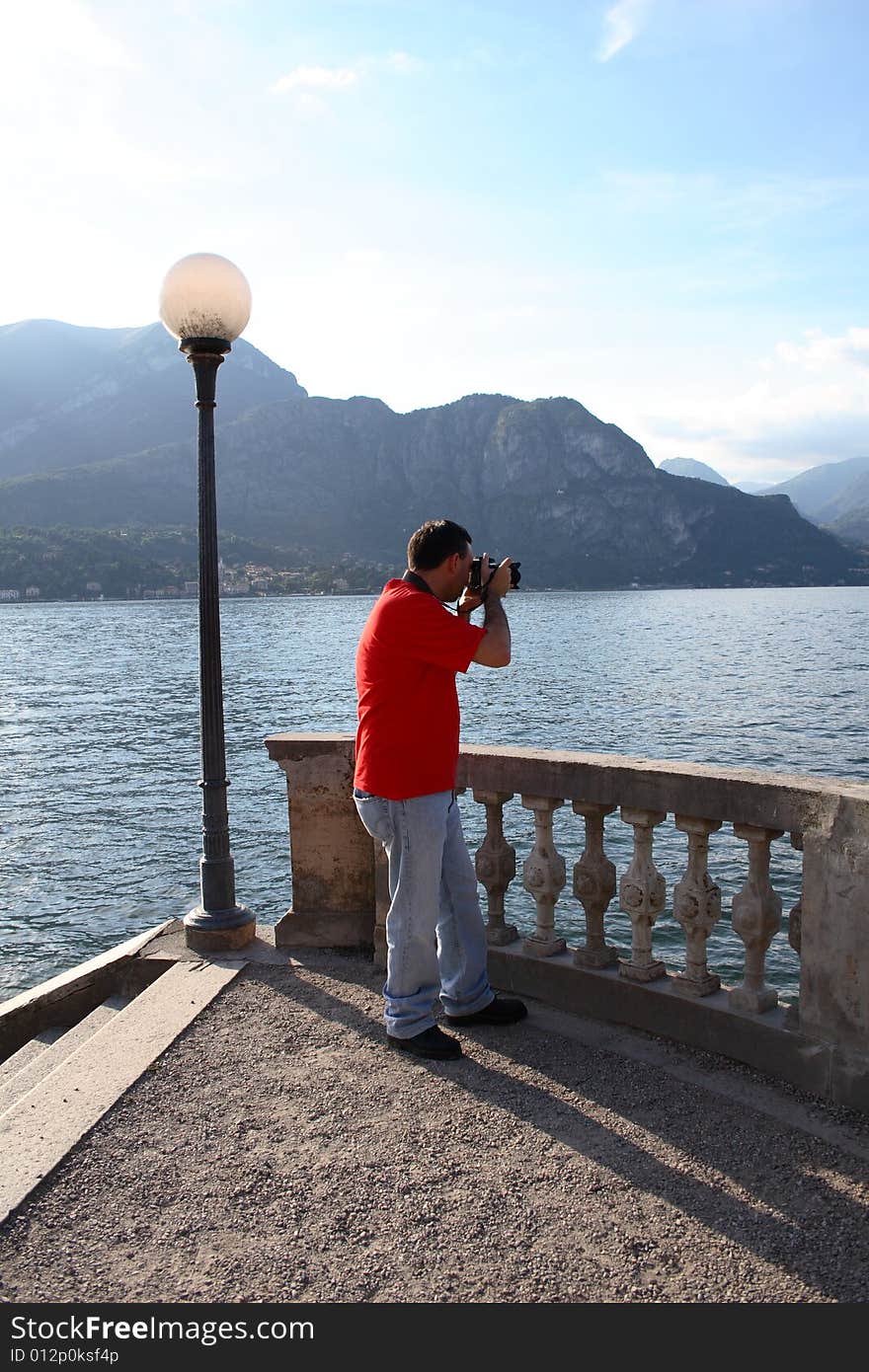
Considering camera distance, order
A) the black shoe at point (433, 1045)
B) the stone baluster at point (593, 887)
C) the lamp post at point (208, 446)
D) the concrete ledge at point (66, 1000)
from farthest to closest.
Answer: the concrete ledge at point (66, 1000) < the lamp post at point (208, 446) < the stone baluster at point (593, 887) < the black shoe at point (433, 1045)

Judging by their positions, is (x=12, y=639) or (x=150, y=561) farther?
(x=150, y=561)

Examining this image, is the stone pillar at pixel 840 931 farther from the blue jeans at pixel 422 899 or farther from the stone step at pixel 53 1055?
the stone step at pixel 53 1055

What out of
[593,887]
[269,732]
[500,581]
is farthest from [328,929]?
[269,732]

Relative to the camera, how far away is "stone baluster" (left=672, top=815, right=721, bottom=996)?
4344 mm

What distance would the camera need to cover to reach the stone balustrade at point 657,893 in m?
3.75

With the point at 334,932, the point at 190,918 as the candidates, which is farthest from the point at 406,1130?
the point at 190,918

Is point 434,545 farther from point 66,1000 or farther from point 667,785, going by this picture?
point 66,1000

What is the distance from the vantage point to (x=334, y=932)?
222 inches

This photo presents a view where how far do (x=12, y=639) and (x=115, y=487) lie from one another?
112234 mm

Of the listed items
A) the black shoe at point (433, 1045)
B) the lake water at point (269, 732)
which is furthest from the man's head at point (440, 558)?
the lake water at point (269, 732)

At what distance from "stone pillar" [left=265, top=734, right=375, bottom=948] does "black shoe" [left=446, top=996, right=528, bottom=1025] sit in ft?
3.69

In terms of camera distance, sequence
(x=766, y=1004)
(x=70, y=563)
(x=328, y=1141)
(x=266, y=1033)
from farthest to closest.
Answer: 1. (x=70, y=563)
2. (x=266, y=1033)
3. (x=766, y=1004)
4. (x=328, y=1141)

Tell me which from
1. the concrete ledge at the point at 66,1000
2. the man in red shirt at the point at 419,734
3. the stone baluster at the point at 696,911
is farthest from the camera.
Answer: the concrete ledge at the point at 66,1000
